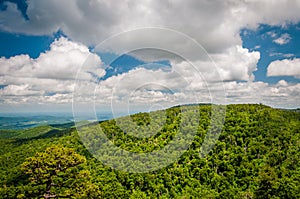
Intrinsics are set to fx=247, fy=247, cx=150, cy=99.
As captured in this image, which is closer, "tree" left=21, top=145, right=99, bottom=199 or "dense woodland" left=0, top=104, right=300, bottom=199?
"tree" left=21, top=145, right=99, bottom=199

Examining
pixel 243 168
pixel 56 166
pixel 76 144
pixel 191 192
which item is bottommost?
pixel 191 192

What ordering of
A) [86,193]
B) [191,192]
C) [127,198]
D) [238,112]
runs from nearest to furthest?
1. [86,193]
2. [127,198]
3. [191,192]
4. [238,112]

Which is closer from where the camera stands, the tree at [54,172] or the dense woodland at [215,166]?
the tree at [54,172]

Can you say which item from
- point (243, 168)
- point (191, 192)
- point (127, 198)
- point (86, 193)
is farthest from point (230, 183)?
point (86, 193)

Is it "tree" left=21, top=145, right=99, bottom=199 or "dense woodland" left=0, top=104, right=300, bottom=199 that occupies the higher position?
"tree" left=21, top=145, right=99, bottom=199

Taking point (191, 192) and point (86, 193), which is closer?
point (86, 193)

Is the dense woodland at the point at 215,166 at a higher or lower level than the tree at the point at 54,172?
lower

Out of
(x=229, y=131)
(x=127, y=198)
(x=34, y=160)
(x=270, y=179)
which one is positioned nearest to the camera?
(x=34, y=160)

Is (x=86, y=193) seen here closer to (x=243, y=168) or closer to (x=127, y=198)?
(x=127, y=198)
